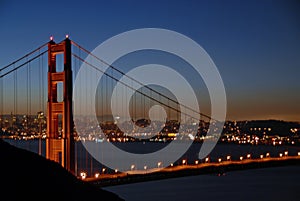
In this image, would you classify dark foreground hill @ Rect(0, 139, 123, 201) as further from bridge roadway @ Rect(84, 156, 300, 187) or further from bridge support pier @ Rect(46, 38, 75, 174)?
bridge roadway @ Rect(84, 156, 300, 187)

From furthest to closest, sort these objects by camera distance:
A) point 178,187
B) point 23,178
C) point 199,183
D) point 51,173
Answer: point 199,183, point 178,187, point 51,173, point 23,178

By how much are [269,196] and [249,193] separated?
189cm

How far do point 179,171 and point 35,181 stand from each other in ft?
57.4

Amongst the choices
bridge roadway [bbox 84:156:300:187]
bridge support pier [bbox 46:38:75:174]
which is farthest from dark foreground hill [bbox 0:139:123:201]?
bridge roadway [bbox 84:156:300:187]

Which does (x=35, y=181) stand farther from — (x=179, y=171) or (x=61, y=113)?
(x=179, y=171)

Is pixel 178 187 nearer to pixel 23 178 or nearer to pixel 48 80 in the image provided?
pixel 48 80

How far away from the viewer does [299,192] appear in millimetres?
41469

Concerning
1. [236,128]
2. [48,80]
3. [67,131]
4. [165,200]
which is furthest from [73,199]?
[236,128]

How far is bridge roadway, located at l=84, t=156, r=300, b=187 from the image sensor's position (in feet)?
88.7

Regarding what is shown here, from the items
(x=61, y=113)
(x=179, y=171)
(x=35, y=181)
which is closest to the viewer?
(x=35, y=181)

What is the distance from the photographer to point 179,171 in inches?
1286

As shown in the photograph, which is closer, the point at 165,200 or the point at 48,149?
the point at 48,149

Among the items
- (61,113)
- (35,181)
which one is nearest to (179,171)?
(61,113)

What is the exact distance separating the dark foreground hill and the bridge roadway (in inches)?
298
